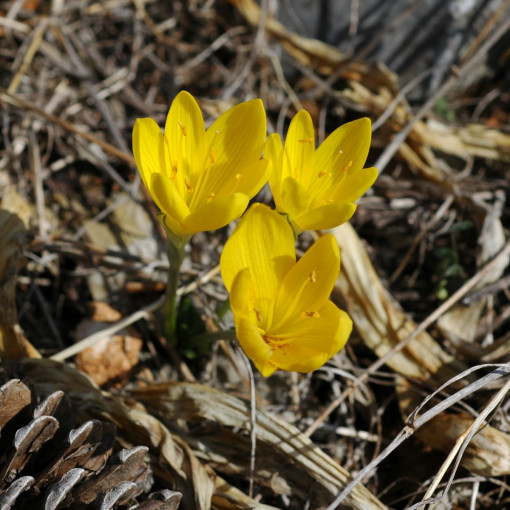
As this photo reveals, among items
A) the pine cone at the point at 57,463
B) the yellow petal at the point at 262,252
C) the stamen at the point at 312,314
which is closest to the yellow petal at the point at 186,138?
the yellow petal at the point at 262,252

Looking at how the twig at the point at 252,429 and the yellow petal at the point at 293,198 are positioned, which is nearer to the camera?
the yellow petal at the point at 293,198

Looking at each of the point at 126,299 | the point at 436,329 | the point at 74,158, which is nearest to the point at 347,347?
the point at 436,329

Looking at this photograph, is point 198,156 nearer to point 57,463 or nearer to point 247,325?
point 247,325

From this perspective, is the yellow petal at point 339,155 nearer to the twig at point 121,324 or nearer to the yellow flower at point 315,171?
the yellow flower at point 315,171

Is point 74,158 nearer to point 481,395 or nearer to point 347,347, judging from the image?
point 347,347

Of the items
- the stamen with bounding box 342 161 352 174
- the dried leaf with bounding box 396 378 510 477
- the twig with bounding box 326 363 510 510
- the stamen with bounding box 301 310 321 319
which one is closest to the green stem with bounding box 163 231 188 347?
the stamen with bounding box 301 310 321 319

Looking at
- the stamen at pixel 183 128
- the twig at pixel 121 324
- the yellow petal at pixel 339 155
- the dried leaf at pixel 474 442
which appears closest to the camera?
the stamen at pixel 183 128
